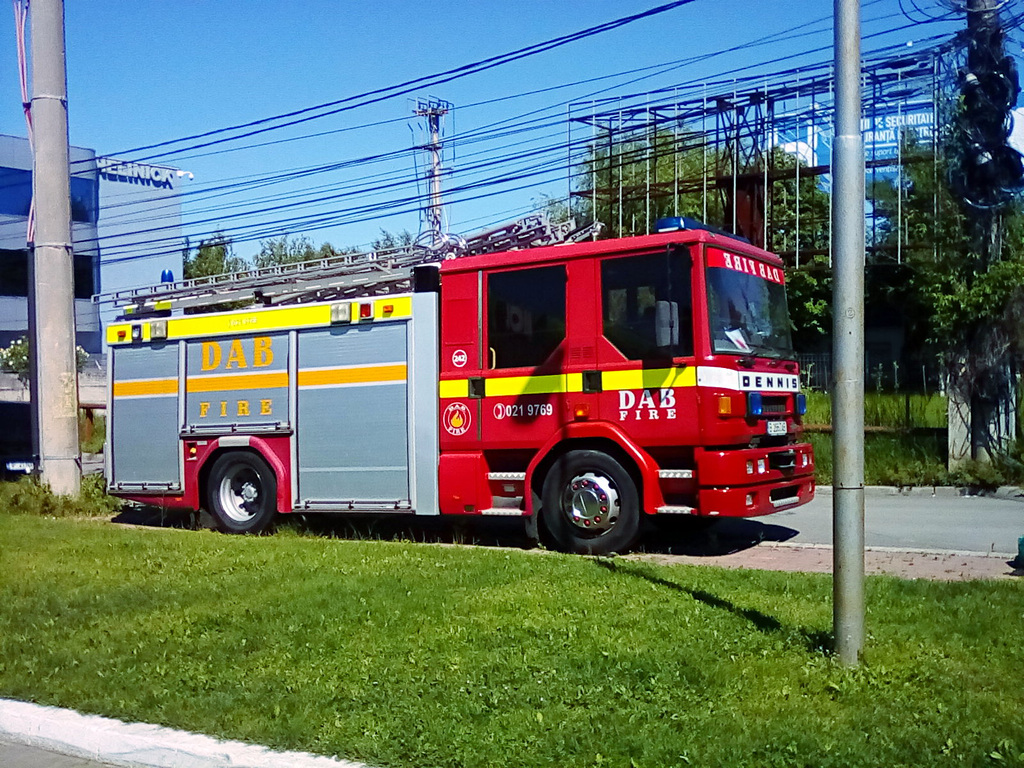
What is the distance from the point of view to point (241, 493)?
12.5 m

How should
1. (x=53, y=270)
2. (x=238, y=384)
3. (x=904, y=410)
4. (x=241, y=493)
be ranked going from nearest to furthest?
(x=238, y=384)
(x=241, y=493)
(x=53, y=270)
(x=904, y=410)

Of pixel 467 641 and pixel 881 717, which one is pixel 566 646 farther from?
pixel 881 717

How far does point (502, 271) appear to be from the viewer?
1055 centimetres

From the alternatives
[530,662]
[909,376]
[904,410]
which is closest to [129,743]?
[530,662]

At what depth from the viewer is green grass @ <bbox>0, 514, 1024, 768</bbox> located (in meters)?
4.77

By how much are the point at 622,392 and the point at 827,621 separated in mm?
3663

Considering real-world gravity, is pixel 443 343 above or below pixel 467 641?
above

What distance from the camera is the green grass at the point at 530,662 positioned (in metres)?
4.77

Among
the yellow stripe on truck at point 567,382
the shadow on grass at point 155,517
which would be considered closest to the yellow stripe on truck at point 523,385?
the yellow stripe on truck at point 567,382

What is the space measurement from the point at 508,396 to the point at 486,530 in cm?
245

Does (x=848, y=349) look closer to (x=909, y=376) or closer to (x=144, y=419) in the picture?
(x=144, y=419)

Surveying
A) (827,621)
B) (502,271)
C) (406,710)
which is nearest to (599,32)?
(502,271)

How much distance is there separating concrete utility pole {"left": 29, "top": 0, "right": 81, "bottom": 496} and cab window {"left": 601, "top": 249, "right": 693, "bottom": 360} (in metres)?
8.20

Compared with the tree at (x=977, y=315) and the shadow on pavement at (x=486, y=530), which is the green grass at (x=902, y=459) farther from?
the shadow on pavement at (x=486, y=530)
